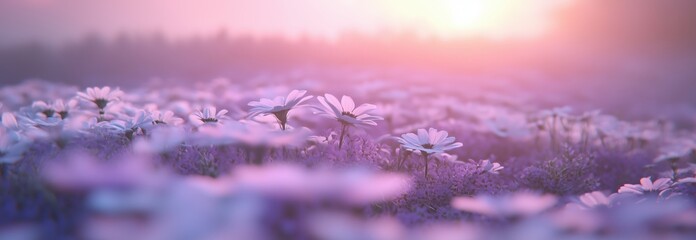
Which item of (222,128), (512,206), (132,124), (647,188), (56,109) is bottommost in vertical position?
(512,206)

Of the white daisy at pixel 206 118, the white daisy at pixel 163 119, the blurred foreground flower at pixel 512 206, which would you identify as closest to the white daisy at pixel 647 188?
the blurred foreground flower at pixel 512 206

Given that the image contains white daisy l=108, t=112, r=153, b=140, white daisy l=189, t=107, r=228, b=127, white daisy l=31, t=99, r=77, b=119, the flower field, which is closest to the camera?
the flower field

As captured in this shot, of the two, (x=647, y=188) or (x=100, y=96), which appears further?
(x=100, y=96)

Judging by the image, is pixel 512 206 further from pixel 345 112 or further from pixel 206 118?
pixel 206 118

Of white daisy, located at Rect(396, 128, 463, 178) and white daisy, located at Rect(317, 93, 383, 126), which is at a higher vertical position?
white daisy, located at Rect(317, 93, 383, 126)

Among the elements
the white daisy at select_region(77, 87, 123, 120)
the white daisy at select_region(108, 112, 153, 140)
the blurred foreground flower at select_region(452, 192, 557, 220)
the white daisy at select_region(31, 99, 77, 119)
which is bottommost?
the blurred foreground flower at select_region(452, 192, 557, 220)

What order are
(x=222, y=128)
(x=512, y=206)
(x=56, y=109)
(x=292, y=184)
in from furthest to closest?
(x=56, y=109) → (x=222, y=128) → (x=512, y=206) → (x=292, y=184)

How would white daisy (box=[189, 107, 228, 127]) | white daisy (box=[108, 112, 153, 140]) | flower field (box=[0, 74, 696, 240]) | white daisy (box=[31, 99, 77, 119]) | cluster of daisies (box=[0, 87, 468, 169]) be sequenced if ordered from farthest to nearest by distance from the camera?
white daisy (box=[31, 99, 77, 119]) < white daisy (box=[189, 107, 228, 127]) < white daisy (box=[108, 112, 153, 140]) < cluster of daisies (box=[0, 87, 468, 169]) < flower field (box=[0, 74, 696, 240])

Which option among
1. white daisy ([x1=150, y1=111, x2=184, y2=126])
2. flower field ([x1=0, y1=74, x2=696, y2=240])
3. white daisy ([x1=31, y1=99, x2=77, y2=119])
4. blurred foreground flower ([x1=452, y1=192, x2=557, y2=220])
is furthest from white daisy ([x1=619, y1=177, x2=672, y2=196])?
white daisy ([x1=31, y1=99, x2=77, y2=119])

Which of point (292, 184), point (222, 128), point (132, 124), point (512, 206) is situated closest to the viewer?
point (292, 184)

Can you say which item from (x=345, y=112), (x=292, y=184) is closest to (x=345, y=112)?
(x=345, y=112)

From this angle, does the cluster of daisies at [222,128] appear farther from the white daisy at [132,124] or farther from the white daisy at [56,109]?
the white daisy at [56,109]

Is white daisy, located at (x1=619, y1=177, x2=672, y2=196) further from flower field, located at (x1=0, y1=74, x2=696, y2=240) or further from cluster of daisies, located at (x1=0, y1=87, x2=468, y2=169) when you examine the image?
cluster of daisies, located at (x1=0, y1=87, x2=468, y2=169)
